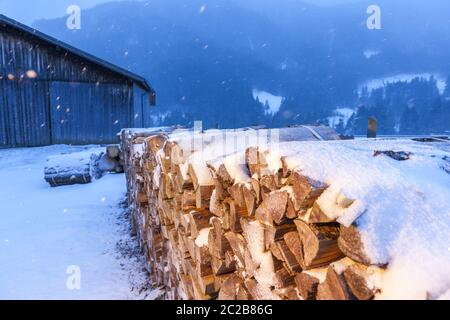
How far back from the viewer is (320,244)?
1342mm

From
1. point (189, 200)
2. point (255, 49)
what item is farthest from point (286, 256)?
point (255, 49)

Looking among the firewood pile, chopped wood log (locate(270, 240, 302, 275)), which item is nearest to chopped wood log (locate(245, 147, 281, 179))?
the firewood pile

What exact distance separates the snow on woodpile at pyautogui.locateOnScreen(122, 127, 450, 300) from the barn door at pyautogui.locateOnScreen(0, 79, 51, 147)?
15.3 m

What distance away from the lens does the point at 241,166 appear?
2004 millimetres

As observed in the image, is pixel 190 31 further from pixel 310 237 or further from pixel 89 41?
pixel 310 237

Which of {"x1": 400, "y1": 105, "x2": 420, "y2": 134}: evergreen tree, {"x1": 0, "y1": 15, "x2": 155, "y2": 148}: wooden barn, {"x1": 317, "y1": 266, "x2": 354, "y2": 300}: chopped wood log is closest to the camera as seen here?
{"x1": 317, "y1": 266, "x2": 354, "y2": 300}: chopped wood log

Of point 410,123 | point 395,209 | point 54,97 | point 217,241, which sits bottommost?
point 217,241

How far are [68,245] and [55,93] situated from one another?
12245mm

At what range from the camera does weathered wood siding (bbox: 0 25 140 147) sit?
14844 millimetres

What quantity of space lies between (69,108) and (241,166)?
1595 centimetres

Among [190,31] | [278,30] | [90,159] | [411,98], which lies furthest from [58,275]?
[278,30]

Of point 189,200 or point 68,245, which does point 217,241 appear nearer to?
point 189,200

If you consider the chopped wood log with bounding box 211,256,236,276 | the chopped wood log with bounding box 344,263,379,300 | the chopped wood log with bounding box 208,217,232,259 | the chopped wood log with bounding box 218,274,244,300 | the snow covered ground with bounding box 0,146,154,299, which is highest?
the chopped wood log with bounding box 344,263,379,300

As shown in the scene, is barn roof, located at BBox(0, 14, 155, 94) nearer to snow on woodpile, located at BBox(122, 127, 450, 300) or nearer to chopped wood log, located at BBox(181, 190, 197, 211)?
chopped wood log, located at BBox(181, 190, 197, 211)
